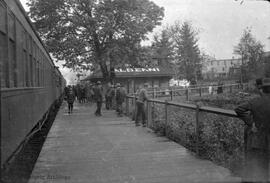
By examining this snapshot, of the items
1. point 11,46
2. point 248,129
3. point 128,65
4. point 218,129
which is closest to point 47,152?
point 11,46

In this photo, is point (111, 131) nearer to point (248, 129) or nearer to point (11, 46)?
point (11, 46)

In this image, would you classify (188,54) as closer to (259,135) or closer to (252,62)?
(252,62)

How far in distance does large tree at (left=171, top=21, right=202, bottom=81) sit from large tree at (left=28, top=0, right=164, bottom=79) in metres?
38.3

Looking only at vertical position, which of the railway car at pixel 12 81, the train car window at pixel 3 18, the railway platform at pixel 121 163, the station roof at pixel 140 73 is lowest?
the railway platform at pixel 121 163

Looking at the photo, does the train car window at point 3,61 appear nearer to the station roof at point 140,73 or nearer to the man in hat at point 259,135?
the man in hat at point 259,135

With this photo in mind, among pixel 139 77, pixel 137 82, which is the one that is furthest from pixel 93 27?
pixel 137 82

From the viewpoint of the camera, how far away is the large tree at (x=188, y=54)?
71.4 m

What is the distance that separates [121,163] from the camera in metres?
7.20

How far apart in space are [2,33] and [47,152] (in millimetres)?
3692

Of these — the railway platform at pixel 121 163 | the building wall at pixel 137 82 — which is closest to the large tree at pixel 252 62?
the railway platform at pixel 121 163

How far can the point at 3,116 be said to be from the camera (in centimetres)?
499

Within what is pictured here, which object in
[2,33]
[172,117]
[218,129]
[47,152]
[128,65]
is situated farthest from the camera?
[128,65]

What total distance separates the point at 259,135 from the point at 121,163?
3.04 meters

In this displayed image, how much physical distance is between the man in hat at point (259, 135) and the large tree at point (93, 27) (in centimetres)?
2731
